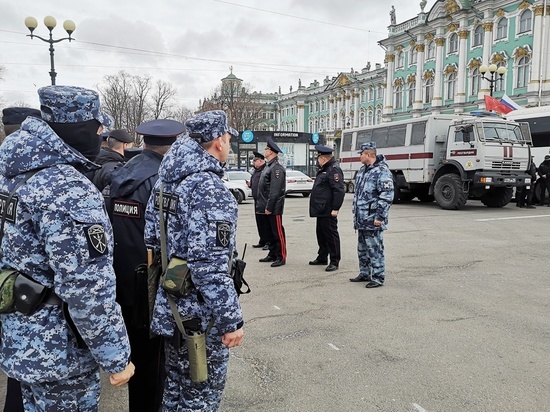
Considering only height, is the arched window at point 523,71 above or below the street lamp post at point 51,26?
above

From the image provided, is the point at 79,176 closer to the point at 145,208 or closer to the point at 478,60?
the point at 145,208

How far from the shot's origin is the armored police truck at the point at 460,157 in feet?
45.3

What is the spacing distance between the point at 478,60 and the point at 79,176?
47262mm

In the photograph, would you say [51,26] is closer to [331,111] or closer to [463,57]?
[463,57]

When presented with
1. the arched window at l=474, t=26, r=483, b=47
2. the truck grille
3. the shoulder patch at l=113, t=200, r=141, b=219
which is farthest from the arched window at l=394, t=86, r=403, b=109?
the shoulder patch at l=113, t=200, r=141, b=219

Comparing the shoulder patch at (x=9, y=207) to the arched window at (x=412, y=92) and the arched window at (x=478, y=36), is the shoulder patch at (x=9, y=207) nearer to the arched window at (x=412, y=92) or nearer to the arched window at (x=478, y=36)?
the arched window at (x=478, y=36)

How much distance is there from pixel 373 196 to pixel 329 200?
1038 millimetres

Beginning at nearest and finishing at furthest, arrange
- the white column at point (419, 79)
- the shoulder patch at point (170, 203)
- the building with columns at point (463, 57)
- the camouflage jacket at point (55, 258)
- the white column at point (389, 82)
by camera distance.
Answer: the camouflage jacket at point (55, 258)
the shoulder patch at point (170, 203)
the building with columns at point (463, 57)
the white column at point (419, 79)
the white column at point (389, 82)

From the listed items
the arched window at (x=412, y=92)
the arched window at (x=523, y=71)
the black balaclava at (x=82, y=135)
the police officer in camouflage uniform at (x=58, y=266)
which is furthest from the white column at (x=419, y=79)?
the police officer in camouflage uniform at (x=58, y=266)

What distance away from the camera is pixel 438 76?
46469 millimetres

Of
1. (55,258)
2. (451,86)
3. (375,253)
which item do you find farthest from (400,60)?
(55,258)

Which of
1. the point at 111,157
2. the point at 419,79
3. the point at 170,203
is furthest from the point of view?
the point at 419,79

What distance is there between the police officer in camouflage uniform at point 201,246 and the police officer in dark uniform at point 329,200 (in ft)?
14.4

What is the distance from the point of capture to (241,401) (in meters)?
3.13
